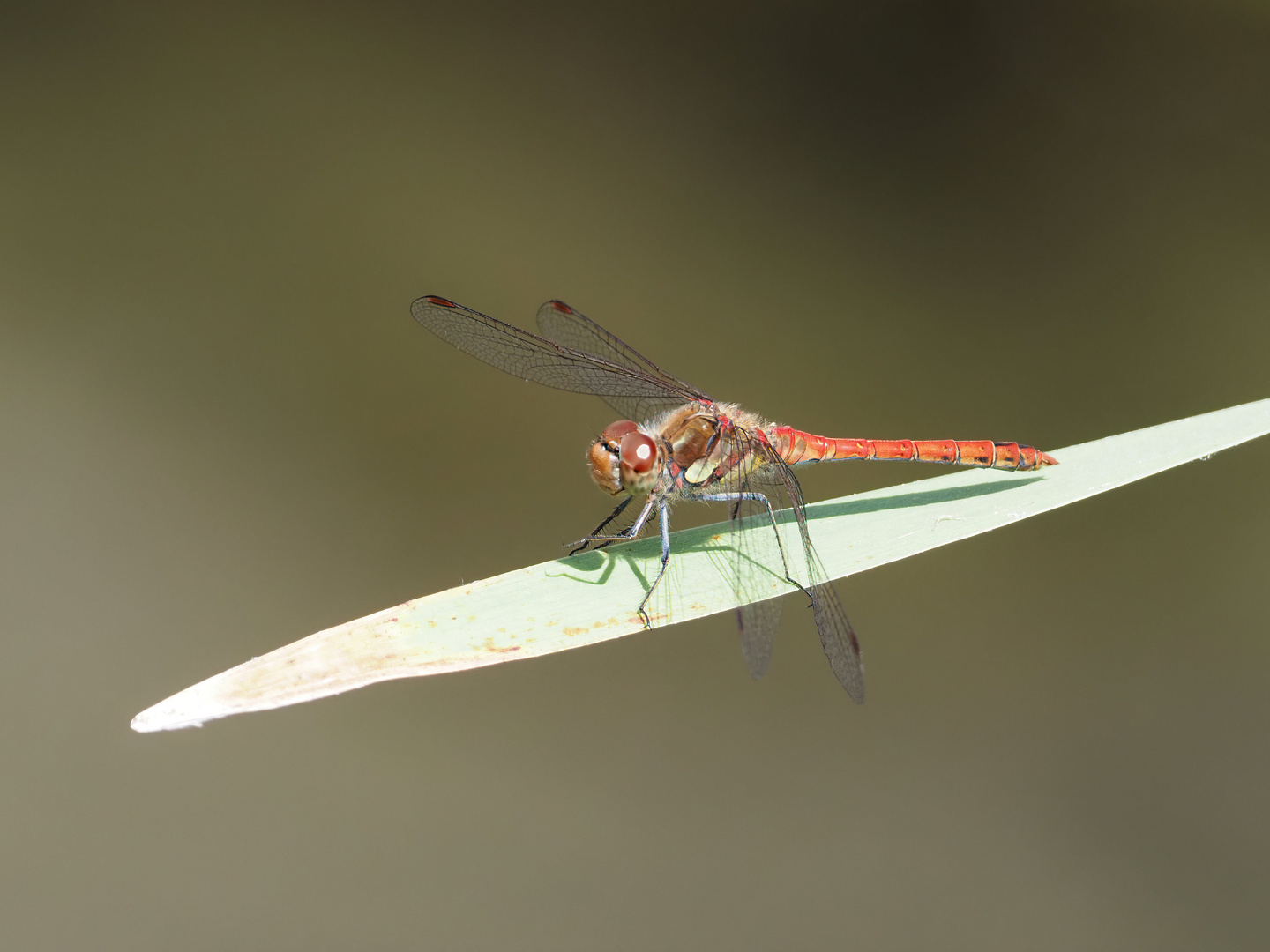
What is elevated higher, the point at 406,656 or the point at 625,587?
the point at 625,587

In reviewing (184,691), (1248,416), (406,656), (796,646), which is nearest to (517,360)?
(406,656)

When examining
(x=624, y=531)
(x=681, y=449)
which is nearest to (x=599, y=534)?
(x=624, y=531)

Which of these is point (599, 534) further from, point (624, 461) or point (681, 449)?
point (681, 449)

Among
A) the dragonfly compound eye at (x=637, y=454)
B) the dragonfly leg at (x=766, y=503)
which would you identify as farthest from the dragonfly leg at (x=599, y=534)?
the dragonfly leg at (x=766, y=503)

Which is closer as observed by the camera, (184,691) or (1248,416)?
(184,691)

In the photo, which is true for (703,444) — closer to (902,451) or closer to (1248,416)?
(902,451)

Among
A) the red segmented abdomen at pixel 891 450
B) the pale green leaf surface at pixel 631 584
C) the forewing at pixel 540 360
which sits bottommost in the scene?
the pale green leaf surface at pixel 631 584

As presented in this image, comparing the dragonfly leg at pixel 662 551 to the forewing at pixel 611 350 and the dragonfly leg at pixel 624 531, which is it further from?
the forewing at pixel 611 350
